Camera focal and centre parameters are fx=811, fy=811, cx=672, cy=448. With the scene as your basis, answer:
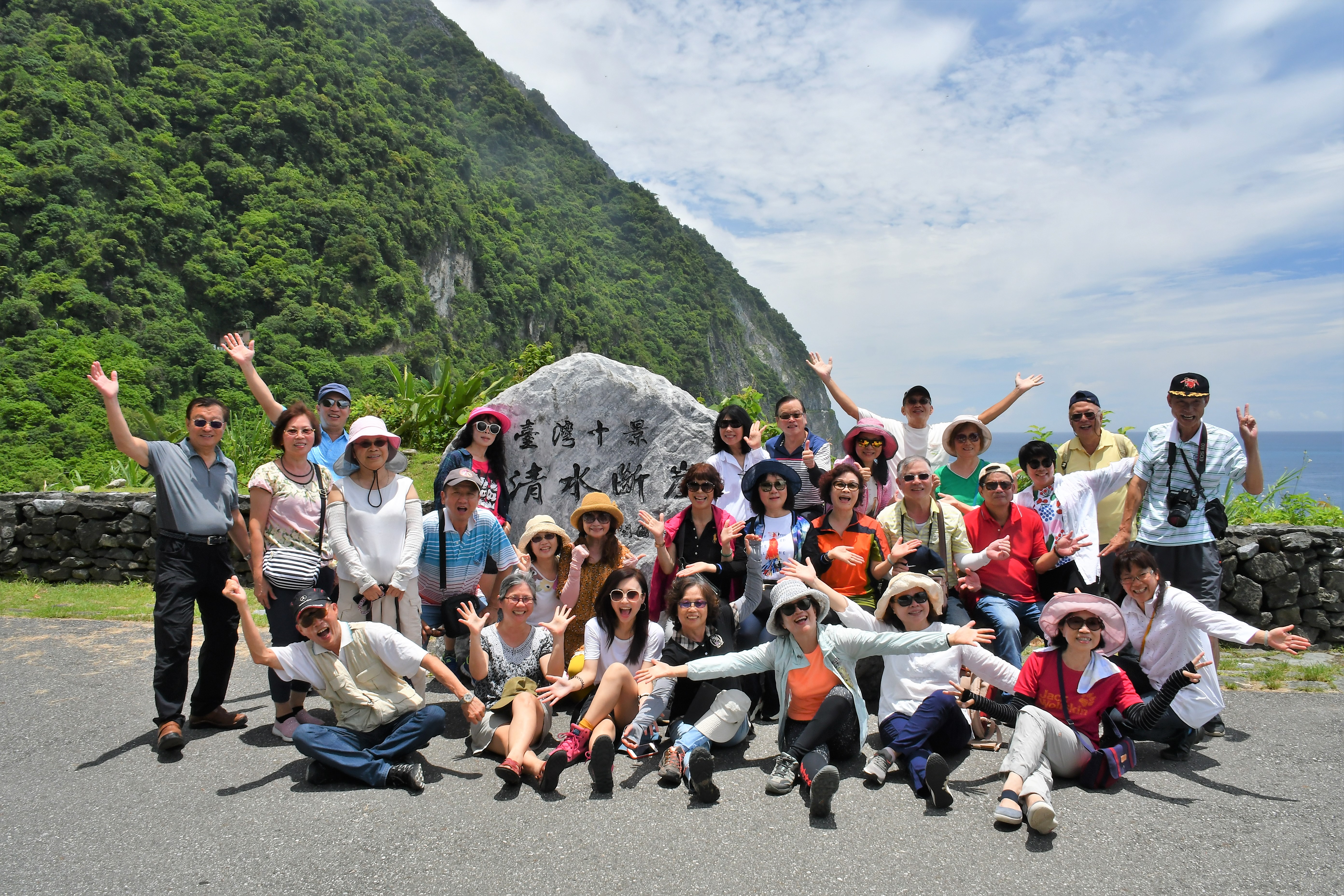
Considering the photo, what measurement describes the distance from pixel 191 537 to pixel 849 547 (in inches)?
133

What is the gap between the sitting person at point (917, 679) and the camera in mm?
3553

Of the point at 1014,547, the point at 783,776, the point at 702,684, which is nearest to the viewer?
the point at 783,776

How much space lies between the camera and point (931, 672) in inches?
148

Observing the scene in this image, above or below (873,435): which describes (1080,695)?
below

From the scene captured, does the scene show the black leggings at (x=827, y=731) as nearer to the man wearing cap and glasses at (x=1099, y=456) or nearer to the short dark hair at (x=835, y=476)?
the short dark hair at (x=835, y=476)

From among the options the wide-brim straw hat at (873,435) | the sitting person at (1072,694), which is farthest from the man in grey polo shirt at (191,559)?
the sitting person at (1072,694)

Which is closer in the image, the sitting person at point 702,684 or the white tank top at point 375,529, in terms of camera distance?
the sitting person at point 702,684

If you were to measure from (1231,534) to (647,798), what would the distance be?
5.31 m

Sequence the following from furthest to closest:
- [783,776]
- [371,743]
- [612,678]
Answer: [612,678] < [371,743] < [783,776]

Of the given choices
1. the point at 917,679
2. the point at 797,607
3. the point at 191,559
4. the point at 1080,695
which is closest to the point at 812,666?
the point at 797,607

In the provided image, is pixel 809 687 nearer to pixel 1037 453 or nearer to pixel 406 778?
pixel 406 778

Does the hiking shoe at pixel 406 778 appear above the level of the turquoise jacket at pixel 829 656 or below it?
below

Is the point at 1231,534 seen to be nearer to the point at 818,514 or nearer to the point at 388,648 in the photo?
the point at 818,514

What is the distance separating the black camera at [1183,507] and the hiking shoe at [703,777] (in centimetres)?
291
